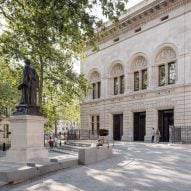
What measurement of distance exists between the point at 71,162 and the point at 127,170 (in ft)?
10.1

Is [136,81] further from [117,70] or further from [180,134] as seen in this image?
[180,134]

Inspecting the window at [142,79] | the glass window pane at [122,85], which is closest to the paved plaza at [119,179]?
the window at [142,79]

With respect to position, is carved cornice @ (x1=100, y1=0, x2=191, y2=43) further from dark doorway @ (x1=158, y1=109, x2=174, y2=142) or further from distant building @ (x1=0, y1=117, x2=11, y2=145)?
distant building @ (x1=0, y1=117, x2=11, y2=145)

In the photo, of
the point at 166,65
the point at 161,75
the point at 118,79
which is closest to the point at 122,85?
the point at 118,79

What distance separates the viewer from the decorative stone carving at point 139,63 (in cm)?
4047

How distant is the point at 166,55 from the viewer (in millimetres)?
37188

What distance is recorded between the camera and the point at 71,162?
54.2 ft

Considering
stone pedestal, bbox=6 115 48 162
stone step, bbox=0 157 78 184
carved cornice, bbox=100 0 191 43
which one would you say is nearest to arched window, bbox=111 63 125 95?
carved cornice, bbox=100 0 191 43

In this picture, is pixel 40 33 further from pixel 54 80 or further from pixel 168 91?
pixel 54 80

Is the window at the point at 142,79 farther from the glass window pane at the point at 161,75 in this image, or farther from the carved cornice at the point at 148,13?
the carved cornice at the point at 148,13

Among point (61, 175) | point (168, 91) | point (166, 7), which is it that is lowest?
point (61, 175)

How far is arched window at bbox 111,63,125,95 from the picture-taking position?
146ft

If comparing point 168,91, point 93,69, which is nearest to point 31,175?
point 168,91

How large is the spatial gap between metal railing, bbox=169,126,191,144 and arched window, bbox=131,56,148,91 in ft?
31.6
